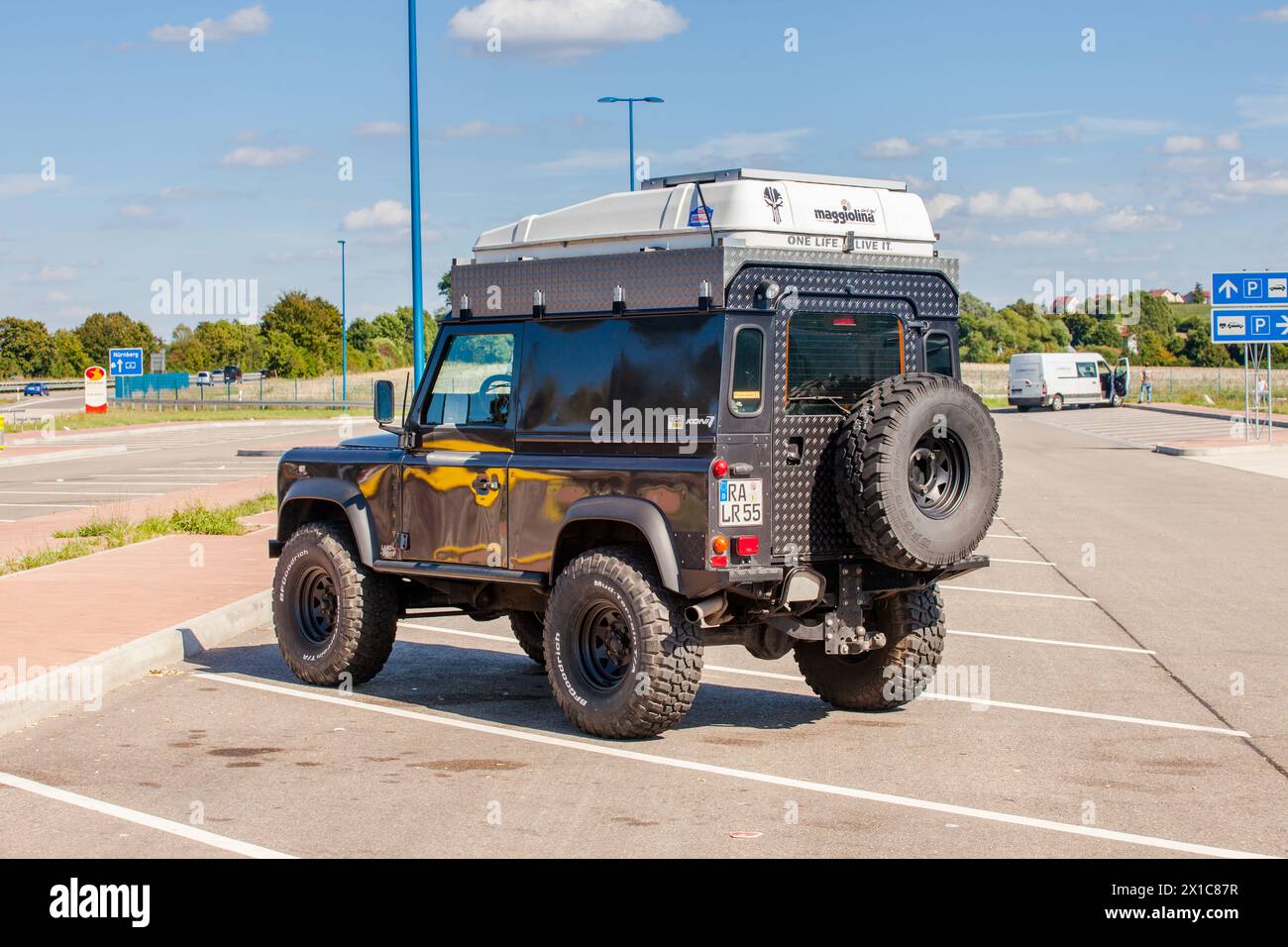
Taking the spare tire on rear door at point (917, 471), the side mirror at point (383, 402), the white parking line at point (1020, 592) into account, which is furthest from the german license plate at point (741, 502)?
the white parking line at point (1020, 592)

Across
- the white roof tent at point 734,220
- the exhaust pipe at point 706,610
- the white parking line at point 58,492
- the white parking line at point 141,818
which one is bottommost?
the white parking line at point 141,818

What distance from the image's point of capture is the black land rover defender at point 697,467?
7879 millimetres

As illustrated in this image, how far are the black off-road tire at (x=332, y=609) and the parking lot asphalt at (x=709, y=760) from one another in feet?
0.64

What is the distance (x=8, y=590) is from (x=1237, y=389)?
76127mm

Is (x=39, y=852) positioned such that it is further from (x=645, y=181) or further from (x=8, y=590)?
(x=8, y=590)

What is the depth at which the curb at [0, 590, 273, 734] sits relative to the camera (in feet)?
29.1

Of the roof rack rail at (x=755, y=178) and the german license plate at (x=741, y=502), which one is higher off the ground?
the roof rack rail at (x=755, y=178)

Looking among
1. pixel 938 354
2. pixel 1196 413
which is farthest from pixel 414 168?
pixel 1196 413

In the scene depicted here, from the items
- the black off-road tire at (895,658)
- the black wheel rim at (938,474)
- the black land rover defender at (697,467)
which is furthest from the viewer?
the black off-road tire at (895,658)

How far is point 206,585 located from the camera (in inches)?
543

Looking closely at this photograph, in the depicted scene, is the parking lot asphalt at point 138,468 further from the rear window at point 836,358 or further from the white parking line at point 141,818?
the rear window at point 836,358

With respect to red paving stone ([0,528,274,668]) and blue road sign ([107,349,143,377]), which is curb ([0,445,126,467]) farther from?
blue road sign ([107,349,143,377])
